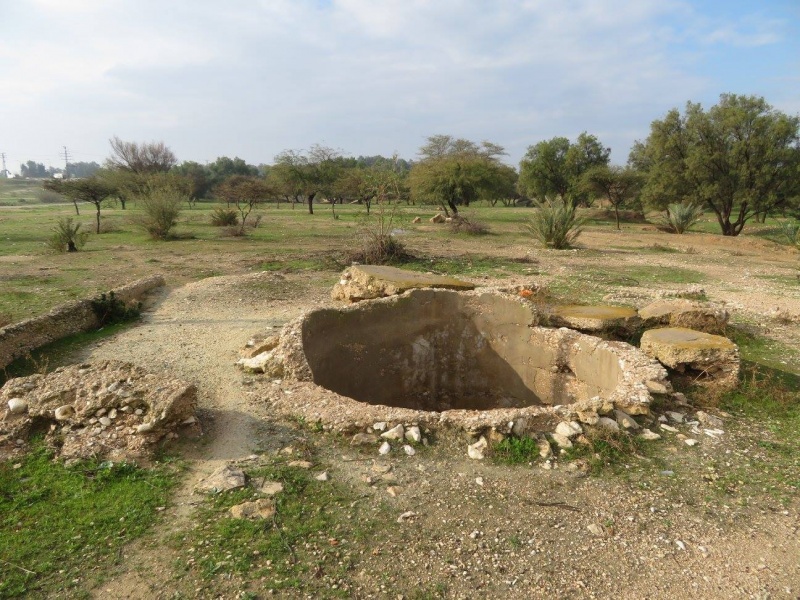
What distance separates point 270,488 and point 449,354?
4409mm

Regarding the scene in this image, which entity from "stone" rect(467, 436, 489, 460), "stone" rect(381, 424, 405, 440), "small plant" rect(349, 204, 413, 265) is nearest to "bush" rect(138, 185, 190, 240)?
"small plant" rect(349, 204, 413, 265)

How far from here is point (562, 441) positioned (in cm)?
433

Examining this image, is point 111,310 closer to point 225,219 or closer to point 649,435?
point 649,435

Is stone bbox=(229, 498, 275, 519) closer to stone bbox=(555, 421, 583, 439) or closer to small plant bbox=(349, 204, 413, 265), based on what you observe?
stone bbox=(555, 421, 583, 439)

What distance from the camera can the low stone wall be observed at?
20.9ft

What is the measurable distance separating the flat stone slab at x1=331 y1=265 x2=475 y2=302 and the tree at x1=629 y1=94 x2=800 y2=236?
1882 cm

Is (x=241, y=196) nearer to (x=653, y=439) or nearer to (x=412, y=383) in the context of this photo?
(x=412, y=383)

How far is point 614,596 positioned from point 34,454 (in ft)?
14.2

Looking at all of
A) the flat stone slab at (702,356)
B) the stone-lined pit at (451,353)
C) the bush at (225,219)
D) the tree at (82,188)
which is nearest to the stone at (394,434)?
the stone-lined pit at (451,353)

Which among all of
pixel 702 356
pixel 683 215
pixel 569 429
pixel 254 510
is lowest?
pixel 254 510

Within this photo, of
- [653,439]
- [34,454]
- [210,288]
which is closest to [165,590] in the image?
[34,454]

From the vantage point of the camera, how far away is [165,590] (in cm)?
284

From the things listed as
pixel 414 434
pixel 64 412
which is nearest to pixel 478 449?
pixel 414 434

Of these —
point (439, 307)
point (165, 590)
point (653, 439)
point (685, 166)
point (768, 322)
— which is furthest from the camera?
point (685, 166)
